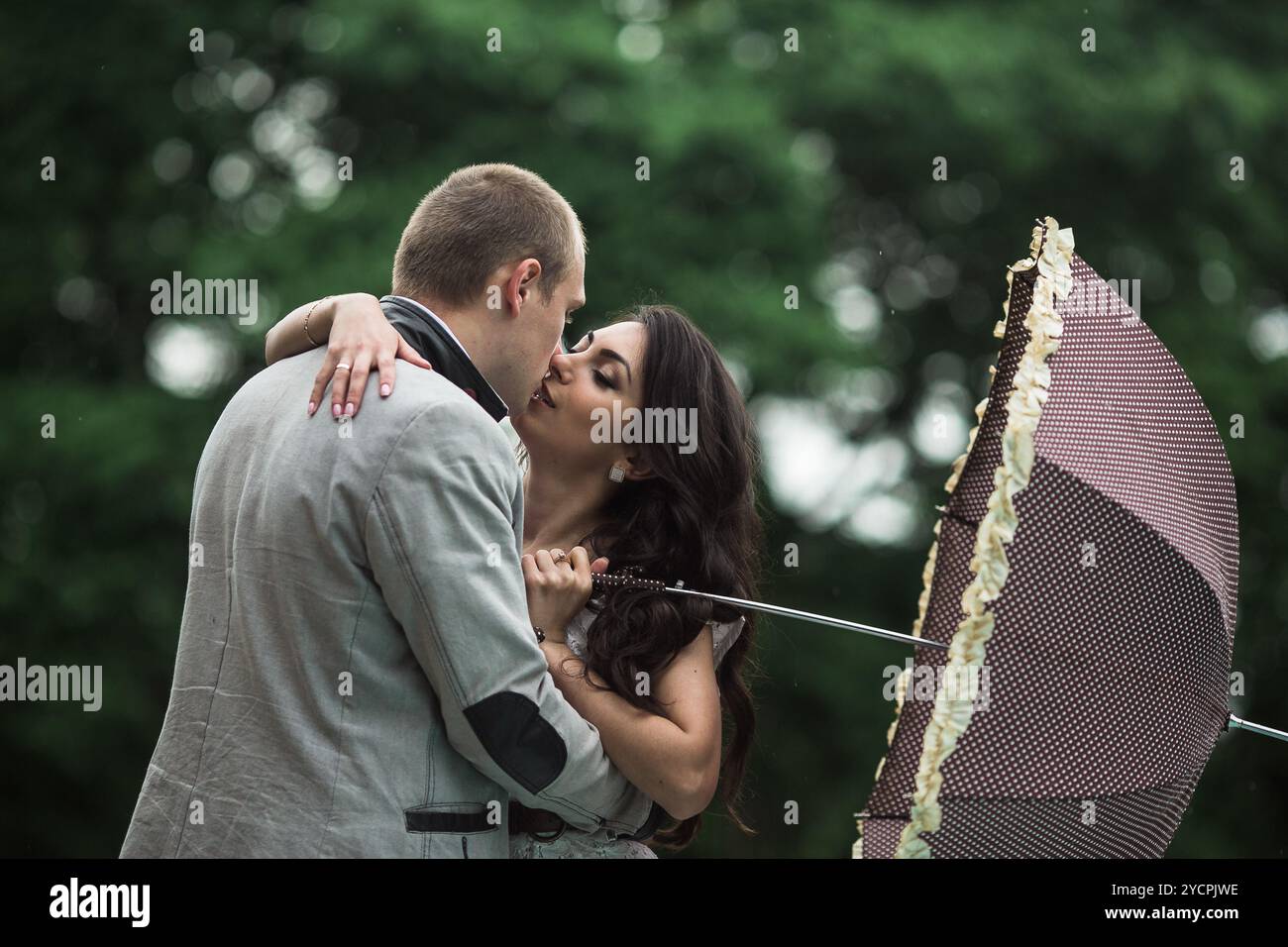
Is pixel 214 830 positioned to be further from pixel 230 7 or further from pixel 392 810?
pixel 230 7

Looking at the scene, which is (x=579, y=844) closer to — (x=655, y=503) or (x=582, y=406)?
(x=655, y=503)

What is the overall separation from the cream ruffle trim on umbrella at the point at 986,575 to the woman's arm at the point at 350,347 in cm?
93

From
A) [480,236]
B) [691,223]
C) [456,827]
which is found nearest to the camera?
[456,827]

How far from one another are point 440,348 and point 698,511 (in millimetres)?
754

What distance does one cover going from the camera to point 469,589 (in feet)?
6.97

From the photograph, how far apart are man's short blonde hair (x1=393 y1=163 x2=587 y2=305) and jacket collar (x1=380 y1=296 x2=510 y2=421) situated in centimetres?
10

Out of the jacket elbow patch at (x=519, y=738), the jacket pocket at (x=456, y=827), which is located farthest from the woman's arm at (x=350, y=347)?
the jacket pocket at (x=456, y=827)

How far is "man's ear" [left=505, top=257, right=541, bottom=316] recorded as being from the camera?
101 inches

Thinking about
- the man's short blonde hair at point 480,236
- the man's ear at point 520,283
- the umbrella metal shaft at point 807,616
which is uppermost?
the man's short blonde hair at point 480,236

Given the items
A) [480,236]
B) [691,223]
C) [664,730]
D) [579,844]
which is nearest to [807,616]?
[664,730]

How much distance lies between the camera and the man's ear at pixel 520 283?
8.42ft

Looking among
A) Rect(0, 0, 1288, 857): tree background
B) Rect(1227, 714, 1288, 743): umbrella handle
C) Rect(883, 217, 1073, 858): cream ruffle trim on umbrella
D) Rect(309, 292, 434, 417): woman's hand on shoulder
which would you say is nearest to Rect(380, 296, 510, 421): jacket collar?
Rect(309, 292, 434, 417): woman's hand on shoulder

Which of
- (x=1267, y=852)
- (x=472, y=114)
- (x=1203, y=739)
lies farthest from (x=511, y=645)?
(x=1267, y=852)

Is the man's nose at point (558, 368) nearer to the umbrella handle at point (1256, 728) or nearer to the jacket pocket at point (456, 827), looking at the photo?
the jacket pocket at point (456, 827)
